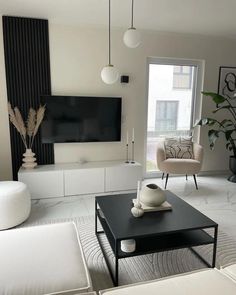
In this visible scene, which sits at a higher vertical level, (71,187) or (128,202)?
(128,202)

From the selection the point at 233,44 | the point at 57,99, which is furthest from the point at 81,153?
the point at 233,44

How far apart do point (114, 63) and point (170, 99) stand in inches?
48.4

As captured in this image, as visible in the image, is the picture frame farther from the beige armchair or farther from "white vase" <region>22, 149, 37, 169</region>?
"white vase" <region>22, 149, 37, 169</region>

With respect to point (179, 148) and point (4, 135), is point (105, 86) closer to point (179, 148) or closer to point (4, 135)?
point (179, 148)

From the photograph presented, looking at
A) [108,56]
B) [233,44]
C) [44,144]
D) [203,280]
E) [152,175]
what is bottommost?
[152,175]

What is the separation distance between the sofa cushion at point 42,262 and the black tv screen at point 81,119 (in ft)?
7.01

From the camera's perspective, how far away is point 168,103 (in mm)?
4496

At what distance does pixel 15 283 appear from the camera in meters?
1.32

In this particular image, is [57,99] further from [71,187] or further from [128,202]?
[128,202]

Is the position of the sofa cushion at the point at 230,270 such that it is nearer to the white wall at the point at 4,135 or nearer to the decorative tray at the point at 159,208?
the decorative tray at the point at 159,208

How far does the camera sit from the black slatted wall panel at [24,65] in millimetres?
3494

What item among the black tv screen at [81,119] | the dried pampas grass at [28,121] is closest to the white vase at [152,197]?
the black tv screen at [81,119]

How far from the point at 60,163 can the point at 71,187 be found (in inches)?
21.8

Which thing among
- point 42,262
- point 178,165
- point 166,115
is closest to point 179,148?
point 178,165
